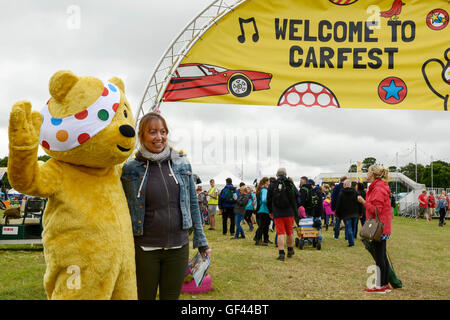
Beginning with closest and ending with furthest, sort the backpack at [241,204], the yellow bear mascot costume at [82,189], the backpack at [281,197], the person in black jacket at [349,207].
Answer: the yellow bear mascot costume at [82,189]
the backpack at [281,197]
the person in black jacket at [349,207]
the backpack at [241,204]

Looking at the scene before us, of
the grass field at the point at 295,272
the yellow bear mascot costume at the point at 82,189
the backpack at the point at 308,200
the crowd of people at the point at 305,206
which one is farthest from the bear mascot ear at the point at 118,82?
the backpack at the point at 308,200

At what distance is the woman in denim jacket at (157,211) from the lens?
2.60m

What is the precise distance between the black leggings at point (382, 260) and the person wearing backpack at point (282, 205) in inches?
91.6

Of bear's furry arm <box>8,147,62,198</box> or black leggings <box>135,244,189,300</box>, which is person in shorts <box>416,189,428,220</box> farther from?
bear's furry arm <box>8,147,62,198</box>

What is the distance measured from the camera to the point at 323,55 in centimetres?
548

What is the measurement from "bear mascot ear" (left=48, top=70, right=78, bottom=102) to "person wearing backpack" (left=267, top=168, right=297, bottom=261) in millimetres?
5782

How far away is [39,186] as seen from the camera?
7.22 feet

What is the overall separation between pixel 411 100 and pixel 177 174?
432 cm

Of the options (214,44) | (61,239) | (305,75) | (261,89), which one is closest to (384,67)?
(305,75)

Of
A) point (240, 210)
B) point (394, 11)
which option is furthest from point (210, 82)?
point (240, 210)

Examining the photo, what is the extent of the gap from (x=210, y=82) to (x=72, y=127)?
10.9 ft

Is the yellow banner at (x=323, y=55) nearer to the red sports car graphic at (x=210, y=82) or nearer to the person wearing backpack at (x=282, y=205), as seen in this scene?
the red sports car graphic at (x=210, y=82)

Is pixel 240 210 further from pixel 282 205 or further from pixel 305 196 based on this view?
pixel 282 205
